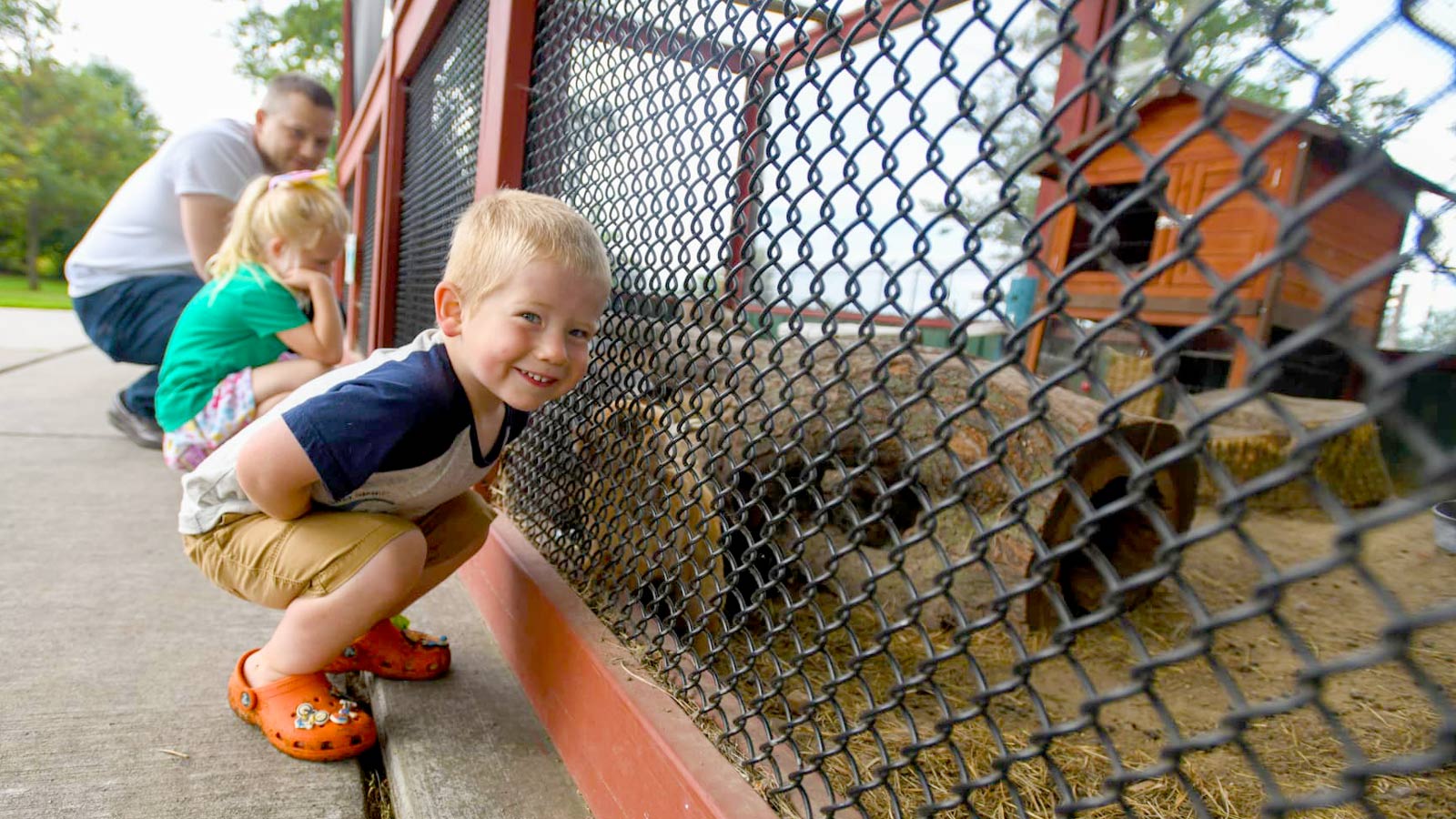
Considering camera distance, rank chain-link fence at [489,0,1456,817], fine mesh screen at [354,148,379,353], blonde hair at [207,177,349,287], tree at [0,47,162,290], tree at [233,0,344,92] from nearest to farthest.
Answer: chain-link fence at [489,0,1456,817] → blonde hair at [207,177,349,287] → fine mesh screen at [354,148,379,353] → tree at [233,0,344,92] → tree at [0,47,162,290]

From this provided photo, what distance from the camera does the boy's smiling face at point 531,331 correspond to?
1.41 meters

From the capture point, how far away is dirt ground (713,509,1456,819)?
83cm

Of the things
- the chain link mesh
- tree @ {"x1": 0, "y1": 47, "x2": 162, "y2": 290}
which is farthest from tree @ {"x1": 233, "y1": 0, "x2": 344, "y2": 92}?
the chain link mesh

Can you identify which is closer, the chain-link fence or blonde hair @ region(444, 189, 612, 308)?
the chain-link fence

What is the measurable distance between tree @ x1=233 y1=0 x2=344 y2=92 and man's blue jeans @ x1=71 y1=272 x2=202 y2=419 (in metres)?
21.9

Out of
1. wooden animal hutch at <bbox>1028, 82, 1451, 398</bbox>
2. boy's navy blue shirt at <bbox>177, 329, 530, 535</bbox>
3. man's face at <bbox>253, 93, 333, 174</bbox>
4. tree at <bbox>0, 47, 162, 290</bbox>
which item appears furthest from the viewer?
tree at <bbox>0, 47, 162, 290</bbox>

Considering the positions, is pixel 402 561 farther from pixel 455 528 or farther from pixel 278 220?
pixel 278 220

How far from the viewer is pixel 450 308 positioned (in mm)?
1520

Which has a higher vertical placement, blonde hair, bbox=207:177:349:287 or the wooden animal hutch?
the wooden animal hutch

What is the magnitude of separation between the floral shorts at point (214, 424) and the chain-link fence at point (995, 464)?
1.11 m

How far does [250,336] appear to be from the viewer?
9.49 feet

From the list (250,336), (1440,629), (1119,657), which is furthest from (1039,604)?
(250,336)

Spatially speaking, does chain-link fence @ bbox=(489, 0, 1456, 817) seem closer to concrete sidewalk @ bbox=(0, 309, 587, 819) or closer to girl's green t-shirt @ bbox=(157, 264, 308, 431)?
concrete sidewalk @ bbox=(0, 309, 587, 819)

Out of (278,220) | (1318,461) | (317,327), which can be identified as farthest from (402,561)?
(1318,461)
